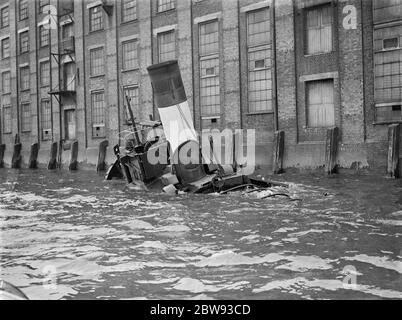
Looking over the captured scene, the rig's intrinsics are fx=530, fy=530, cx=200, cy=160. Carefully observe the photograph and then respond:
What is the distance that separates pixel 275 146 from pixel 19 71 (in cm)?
2339

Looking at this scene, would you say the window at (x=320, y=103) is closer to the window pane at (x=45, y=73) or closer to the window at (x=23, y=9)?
the window pane at (x=45, y=73)

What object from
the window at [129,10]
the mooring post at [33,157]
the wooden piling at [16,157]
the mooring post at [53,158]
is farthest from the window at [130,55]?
the wooden piling at [16,157]

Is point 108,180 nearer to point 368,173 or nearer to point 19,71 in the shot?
point 368,173

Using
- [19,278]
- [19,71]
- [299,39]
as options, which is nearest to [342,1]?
[299,39]

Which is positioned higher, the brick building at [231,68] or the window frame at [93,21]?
the window frame at [93,21]

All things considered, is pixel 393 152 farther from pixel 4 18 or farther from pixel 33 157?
pixel 4 18

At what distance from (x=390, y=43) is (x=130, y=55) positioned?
14746mm

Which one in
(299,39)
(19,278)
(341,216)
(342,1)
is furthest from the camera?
(299,39)

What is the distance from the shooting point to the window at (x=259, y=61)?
22.5m

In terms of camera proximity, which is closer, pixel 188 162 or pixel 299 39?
pixel 188 162

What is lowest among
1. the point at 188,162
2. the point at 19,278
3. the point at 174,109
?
the point at 19,278

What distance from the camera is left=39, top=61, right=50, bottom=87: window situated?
1372 inches

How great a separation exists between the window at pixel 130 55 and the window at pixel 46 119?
7841mm

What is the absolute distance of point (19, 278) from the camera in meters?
7.07
